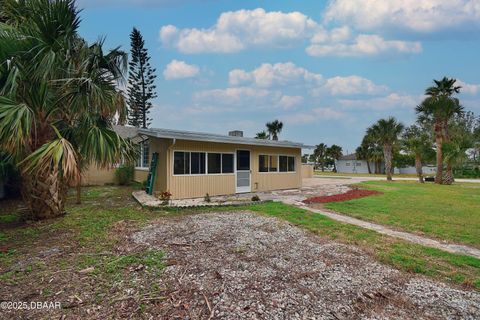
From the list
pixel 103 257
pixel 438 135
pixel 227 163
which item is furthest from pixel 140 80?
pixel 438 135

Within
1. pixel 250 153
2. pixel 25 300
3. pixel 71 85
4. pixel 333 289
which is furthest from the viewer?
pixel 250 153

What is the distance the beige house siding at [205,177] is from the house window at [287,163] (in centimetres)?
25

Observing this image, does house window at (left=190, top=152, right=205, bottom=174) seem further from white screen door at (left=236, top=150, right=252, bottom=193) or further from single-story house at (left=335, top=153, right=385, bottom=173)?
single-story house at (left=335, top=153, right=385, bottom=173)

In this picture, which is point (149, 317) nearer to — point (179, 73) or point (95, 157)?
point (95, 157)

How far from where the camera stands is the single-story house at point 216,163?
10172 mm

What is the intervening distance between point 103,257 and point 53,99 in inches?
166

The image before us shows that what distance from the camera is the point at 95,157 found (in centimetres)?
595

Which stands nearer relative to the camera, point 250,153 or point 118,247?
point 118,247

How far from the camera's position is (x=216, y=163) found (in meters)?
11.4

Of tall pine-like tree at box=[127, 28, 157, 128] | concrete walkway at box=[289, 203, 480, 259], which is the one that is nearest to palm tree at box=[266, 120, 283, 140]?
tall pine-like tree at box=[127, 28, 157, 128]

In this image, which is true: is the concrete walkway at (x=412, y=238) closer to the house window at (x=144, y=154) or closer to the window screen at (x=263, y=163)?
the window screen at (x=263, y=163)

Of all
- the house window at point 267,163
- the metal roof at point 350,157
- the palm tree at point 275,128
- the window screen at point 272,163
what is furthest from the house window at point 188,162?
the metal roof at point 350,157

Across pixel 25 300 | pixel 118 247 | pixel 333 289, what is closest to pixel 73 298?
pixel 25 300

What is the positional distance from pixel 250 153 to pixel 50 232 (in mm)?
8410
